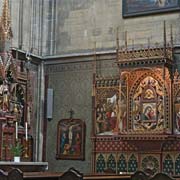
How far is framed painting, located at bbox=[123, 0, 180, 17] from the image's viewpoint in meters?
15.1

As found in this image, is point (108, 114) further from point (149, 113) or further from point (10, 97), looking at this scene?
point (10, 97)

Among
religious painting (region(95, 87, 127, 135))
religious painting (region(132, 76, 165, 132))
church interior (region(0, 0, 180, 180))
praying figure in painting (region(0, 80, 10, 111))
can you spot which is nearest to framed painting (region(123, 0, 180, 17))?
church interior (region(0, 0, 180, 180))

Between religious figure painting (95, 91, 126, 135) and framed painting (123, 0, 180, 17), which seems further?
framed painting (123, 0, 180, 17)

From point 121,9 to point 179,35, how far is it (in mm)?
2198

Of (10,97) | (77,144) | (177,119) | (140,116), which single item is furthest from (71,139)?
(177,119)

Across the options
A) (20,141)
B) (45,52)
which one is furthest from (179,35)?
(20,141)

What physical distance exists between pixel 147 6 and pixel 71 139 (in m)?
4.80

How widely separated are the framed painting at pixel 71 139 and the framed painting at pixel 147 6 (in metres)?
3.80

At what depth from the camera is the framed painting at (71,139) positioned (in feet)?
51.3

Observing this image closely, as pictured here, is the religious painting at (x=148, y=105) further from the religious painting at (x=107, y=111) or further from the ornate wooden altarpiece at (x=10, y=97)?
the ornate wooden altarpiece at (x=10, y=97)

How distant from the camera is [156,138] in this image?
13.8m

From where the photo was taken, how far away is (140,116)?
1427 centimetres

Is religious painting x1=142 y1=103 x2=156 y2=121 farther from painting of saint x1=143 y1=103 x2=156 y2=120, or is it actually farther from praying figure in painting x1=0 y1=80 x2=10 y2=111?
praying figure in painting x1=0 y1=80 x2=10 y2=111

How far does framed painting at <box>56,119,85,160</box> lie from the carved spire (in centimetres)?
343
